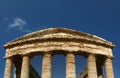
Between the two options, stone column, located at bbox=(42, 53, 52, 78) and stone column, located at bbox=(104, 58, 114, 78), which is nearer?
stone column, located at bbox=(42, 53, 52, 78)

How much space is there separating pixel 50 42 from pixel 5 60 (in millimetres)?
6223

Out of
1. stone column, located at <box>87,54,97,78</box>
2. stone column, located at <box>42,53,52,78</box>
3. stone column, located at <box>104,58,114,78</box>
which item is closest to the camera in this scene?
stone column, located at <box>42,53,52,78</box>

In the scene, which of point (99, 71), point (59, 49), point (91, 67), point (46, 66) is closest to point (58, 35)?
point (59, 49)

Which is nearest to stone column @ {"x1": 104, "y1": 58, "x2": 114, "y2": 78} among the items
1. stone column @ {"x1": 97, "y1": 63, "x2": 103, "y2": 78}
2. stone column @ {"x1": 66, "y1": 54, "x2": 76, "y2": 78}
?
stone column @ {"x1": 97, "y1": 63, "x2": 103, "y2": 78}

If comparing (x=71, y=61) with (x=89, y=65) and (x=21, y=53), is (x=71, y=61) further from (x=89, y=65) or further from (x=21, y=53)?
(x=21, y=53)

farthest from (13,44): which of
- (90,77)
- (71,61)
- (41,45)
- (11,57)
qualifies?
(90,77)

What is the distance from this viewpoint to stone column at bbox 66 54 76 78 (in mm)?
29109

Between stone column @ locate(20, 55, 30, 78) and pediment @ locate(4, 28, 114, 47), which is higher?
pediment @ locate(4, 28, 114, 47)

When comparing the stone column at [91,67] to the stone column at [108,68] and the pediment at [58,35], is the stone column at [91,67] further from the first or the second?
the pediment at [58,35]

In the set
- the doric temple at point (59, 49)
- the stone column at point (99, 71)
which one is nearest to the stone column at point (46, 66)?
the doric temple at point (59, 49)

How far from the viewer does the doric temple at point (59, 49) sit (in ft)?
98.0

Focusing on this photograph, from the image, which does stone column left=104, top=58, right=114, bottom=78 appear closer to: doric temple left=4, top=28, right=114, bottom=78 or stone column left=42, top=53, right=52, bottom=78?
doric temple left=4, top=28, right=114, bottom=78

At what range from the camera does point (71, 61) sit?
97.4 ft

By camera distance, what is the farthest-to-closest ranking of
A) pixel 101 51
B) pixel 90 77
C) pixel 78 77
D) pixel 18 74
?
1. pixel 78 77
2. pixel 18 74
3. pixel 101 51
4. pixel 90 77
